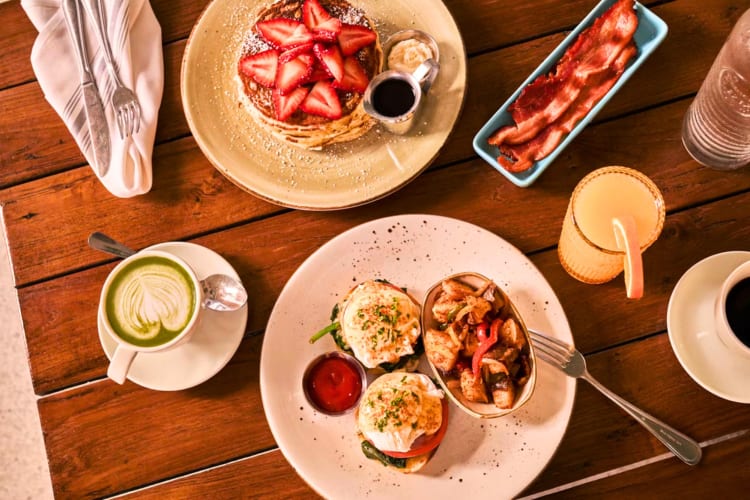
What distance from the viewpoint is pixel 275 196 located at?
157cm

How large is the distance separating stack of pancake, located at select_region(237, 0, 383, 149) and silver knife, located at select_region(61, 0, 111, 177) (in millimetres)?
367

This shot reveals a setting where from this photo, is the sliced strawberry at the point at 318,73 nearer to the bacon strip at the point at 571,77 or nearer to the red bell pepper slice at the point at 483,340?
the bacon strip at the point at 571,77

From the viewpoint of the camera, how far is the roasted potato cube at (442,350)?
138 cm

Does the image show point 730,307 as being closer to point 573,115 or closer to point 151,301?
point 573,115

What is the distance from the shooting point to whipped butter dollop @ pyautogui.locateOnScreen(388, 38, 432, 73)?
162 cm

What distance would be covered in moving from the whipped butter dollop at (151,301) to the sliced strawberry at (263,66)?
492mm

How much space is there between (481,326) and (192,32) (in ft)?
3.35

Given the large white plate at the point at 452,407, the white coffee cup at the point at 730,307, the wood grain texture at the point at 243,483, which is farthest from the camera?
the wood grain texture at the point at 243,483

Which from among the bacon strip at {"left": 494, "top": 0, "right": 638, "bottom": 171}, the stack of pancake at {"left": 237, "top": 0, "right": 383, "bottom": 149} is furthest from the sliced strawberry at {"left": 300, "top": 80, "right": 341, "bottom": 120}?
the bacon strip at {"left": 494, "top": 0, "right": 638, "bottom": 171}

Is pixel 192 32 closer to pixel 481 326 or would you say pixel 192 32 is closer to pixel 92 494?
pixel 481 326

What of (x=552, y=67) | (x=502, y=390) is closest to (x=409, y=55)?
(x=552, y=67)

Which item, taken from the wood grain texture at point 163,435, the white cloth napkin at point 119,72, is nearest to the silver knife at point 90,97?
the white cloth napkin at point 119,72

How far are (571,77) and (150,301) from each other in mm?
1098

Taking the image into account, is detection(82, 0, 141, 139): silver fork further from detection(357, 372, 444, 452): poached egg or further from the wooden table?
detection(357, 372, 444, 452): poached egg
